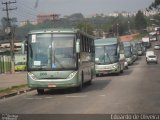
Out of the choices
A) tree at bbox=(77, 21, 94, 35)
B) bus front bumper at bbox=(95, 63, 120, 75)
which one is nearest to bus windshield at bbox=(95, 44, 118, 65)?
bus front bumper at bbox=(95, 63, 120, 75)

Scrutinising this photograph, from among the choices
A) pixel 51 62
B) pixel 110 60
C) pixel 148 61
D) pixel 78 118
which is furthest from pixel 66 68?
pixel 148 61

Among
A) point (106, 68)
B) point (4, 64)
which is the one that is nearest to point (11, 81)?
point (106, 68)

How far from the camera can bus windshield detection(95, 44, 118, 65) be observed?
4381cm

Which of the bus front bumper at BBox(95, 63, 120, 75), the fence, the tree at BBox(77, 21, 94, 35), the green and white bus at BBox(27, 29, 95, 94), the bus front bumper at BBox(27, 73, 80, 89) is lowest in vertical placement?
the fence

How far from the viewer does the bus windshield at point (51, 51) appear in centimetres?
2483

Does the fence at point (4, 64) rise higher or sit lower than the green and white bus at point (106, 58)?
lower

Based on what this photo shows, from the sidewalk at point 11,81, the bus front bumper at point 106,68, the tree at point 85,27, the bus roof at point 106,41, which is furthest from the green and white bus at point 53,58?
the tree at point 85,27

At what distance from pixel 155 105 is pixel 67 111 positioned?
125 inches

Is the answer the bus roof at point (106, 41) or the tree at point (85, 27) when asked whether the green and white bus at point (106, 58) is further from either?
the tree at point (85, 27)

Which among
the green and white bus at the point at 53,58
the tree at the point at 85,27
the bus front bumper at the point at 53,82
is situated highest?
the tree at the point at 85,27

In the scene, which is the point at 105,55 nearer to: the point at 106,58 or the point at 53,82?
the point at 106,58

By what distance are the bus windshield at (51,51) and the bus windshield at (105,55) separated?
18.6m

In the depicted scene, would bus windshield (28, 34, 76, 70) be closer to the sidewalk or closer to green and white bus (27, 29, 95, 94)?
green and white bus (27, 29, 95, 94)

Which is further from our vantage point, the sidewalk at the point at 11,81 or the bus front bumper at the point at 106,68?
the bus front bumper at the point at 106,68
